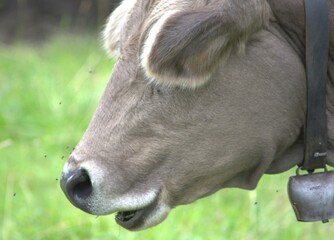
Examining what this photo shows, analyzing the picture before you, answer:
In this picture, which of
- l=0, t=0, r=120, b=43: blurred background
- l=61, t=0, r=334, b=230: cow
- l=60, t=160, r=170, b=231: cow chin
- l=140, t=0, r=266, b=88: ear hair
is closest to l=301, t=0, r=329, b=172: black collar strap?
l=61, t=0, r=334, b=230: cow

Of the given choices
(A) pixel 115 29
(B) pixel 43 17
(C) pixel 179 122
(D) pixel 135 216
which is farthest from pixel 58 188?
(B) pixel 43 17

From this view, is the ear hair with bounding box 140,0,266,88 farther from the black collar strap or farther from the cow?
the black collar strap

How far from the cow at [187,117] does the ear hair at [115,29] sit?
192 millimetres

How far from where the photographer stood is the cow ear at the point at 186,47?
232 cm

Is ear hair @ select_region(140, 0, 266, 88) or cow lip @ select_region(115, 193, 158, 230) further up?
ear hair @ select_region(140, 0, 266, 88)

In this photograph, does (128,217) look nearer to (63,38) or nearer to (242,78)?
(242,78)

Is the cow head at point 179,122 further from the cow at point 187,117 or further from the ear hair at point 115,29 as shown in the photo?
the ear hair at point 115,29

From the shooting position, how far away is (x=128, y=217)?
8.30ft

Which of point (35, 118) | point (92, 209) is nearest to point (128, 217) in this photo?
point (92, 209)

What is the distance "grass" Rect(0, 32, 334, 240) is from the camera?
3939mm

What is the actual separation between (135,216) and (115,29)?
609mm

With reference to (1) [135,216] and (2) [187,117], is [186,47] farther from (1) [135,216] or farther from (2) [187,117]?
(1) [135,216]

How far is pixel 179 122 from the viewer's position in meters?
2.45

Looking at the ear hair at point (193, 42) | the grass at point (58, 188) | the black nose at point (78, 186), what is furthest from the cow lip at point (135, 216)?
the grass at point (58, 188)
